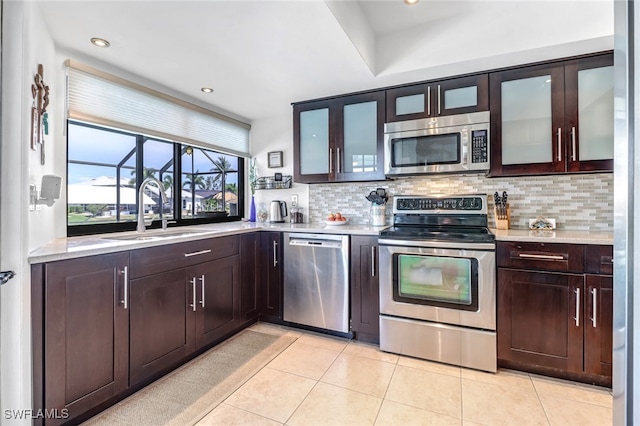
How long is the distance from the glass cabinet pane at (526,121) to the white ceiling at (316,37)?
19cm

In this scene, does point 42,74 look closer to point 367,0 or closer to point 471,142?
point 367,0

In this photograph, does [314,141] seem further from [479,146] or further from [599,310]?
[599,310]

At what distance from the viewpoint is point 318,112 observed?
3.05 m

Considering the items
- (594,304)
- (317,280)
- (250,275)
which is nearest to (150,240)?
(250,275)

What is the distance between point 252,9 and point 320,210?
2.09m

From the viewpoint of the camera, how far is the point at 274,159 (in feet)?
11.8

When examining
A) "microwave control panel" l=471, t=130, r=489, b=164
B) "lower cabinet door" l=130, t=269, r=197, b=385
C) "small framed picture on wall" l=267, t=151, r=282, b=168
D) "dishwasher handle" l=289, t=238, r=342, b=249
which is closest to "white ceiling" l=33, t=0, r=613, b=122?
"microwave control panel" l=471, t=130, r=489, b=164

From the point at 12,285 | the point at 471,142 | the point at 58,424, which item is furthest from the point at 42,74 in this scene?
the point at 471,142

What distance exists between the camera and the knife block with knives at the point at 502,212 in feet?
8.17

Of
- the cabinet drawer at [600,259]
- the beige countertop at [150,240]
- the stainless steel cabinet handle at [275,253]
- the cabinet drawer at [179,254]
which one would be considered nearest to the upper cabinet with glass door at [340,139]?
the beige countertop at [150,240]

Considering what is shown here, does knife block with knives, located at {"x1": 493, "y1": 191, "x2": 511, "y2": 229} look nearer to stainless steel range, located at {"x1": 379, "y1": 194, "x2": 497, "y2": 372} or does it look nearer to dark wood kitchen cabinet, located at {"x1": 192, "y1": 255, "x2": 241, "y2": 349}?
stainless steel range, located at {"x1": 379, "y1": 194, "x2": 497, "y2": 372}

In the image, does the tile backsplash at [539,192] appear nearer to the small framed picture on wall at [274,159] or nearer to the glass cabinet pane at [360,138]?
the glass cabinet pane at [360,138]

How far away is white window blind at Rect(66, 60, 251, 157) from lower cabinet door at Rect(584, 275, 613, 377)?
3.34 meters

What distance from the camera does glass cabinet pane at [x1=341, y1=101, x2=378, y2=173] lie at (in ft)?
9.17
